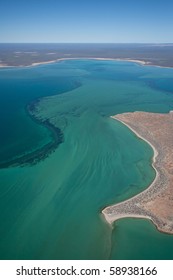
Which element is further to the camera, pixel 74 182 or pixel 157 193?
pixel 74 182

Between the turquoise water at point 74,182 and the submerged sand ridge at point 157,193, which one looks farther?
the submerged sand ridge at point 157,193

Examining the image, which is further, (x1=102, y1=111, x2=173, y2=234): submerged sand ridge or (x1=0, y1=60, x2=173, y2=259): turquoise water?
(x1=102, y1=111, x2=173, y2=234): submerged sand ridge

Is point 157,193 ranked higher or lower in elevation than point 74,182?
lower
